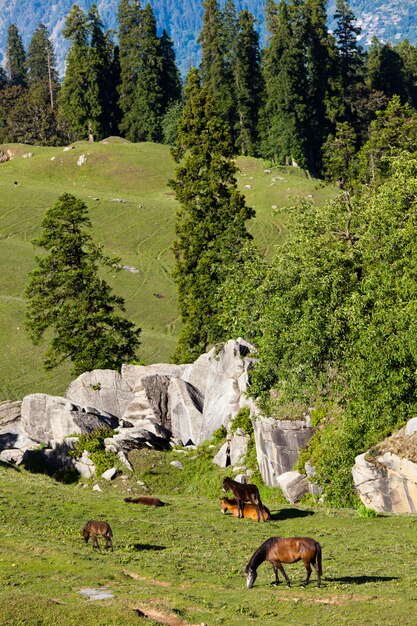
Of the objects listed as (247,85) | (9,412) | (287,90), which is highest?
(247,85)

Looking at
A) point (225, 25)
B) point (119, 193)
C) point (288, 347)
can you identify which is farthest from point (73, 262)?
point (225, 25)

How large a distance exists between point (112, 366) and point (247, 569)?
37832mm

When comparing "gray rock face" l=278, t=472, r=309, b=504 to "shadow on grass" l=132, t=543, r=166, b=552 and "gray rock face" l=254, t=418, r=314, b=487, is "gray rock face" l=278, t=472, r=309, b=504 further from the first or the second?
"shadow on grass" l=132, t=543, r=166, b=552

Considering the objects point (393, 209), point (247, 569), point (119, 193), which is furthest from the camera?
point (119, 193)

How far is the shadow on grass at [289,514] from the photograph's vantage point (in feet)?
94.6

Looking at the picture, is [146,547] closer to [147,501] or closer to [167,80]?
[147,501]

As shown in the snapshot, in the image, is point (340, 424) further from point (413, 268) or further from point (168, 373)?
point (168, 373)

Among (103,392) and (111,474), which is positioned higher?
(103,392)

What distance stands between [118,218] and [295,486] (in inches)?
2918

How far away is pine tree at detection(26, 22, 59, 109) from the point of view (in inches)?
6895

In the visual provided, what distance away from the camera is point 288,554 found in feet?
61.9

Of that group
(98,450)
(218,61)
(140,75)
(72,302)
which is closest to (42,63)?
(140,75)

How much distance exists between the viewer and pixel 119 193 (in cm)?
12081

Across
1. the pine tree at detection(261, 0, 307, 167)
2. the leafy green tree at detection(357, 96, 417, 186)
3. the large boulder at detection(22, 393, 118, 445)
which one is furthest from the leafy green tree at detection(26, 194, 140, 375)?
the pine tree at detection(261, 0, 307, 167)
